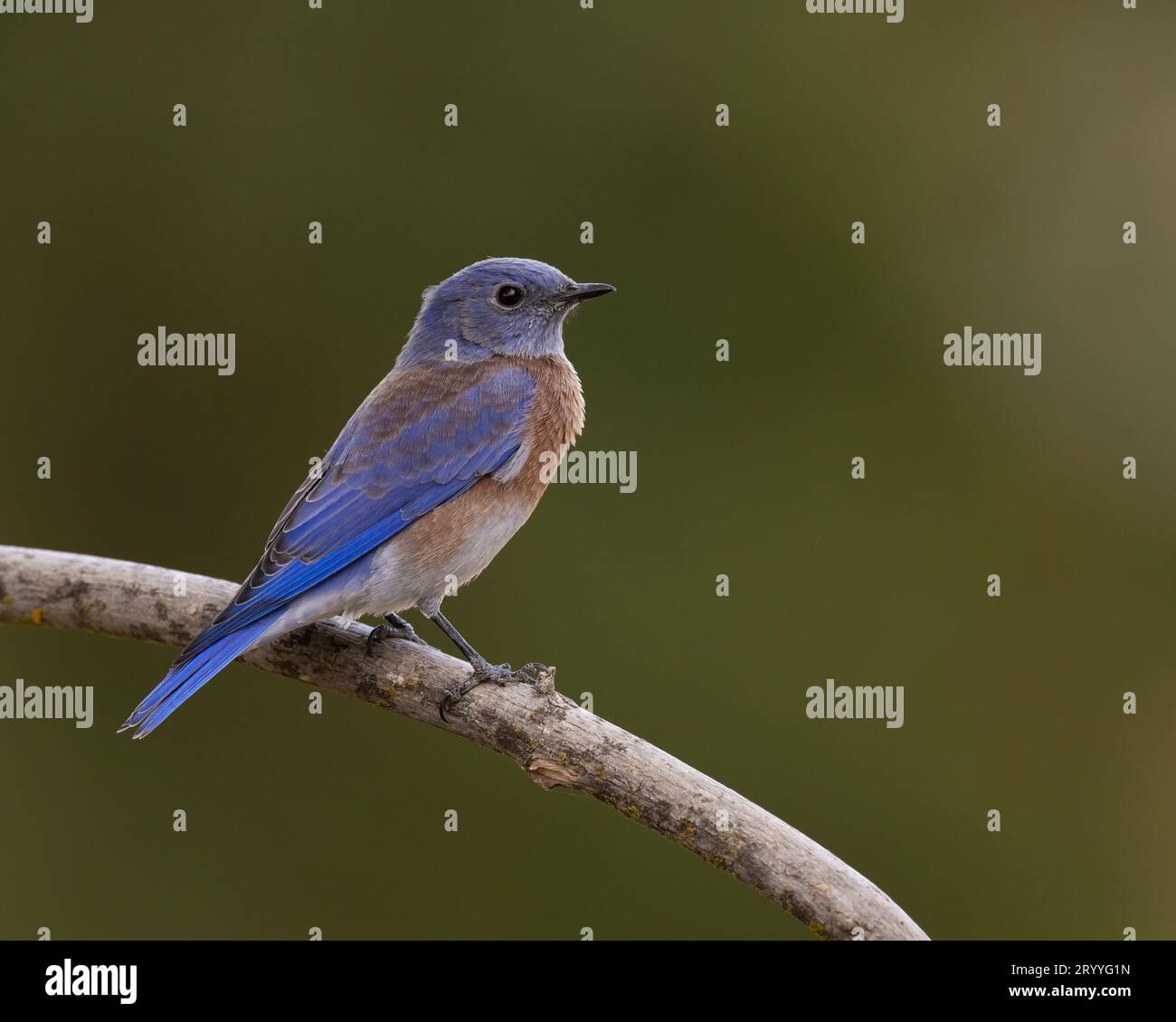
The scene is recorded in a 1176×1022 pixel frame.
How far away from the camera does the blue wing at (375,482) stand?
12.7 feet

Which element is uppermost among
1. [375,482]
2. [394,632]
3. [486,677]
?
[375,482]

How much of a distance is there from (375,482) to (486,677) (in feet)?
2.67

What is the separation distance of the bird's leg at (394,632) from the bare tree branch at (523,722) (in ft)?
0.12

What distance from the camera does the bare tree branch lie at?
3264 millimetres

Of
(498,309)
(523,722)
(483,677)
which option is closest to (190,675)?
(483,677)

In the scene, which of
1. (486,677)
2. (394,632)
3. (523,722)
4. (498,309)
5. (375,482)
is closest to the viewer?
(523,722)

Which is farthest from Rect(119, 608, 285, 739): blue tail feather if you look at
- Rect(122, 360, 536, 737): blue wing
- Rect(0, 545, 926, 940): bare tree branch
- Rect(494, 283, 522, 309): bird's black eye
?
Rect(494, 283, 522, 309): bird's black eye

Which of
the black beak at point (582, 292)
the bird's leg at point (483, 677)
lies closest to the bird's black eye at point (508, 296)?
the black beak at point (582, 292)

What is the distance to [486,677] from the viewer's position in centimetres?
384

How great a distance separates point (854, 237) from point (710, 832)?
4.52 meters

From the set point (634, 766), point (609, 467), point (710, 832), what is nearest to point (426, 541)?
point (634, 766)

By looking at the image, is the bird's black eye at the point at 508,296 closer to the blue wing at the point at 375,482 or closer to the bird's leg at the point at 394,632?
the blue wing at the point at 375,482

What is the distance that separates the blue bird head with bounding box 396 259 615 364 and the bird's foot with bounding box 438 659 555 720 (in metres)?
1.34

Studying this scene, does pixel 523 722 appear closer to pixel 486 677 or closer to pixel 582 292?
pixel 486 677
